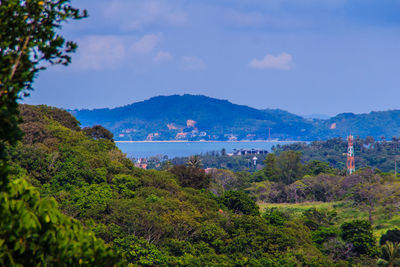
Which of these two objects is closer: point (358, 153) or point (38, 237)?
point (38, 237)

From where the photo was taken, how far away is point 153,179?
36.0 meters

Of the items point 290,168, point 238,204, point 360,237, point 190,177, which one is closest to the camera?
point 360,237

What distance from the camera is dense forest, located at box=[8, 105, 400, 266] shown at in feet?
82.9

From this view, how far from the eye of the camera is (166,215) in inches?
1084

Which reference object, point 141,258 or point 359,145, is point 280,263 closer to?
point 141,258

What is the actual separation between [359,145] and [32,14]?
461 ft

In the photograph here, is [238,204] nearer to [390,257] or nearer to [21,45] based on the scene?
[390,257]

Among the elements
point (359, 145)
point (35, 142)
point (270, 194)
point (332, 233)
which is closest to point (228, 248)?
point (332, 233)

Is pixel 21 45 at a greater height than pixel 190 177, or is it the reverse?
pixel 21 45

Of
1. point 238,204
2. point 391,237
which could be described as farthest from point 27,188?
point 391,237

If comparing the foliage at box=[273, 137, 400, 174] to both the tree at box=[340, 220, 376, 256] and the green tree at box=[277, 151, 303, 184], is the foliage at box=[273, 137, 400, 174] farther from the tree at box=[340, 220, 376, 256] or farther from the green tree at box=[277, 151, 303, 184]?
the tree at box=[340, 220, 376, 256]

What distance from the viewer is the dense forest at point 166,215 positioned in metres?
25.3

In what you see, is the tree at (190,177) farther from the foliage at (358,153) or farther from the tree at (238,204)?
the foliage at (358,153)

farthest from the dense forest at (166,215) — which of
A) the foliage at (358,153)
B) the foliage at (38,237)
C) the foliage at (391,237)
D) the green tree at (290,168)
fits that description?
the foliage at (358,153)
